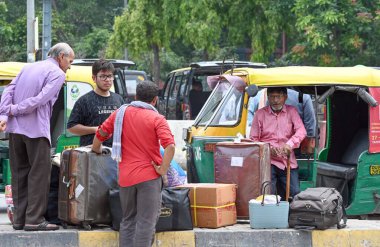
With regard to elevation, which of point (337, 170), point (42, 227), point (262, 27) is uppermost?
point (262, 27)

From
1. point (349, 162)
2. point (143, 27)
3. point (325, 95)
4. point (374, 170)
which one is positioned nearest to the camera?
point (325, 95)

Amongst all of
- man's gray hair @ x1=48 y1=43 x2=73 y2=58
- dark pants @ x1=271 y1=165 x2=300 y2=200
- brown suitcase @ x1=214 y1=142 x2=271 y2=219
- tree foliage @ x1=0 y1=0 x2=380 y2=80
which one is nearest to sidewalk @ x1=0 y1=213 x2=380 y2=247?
brown suitcase @ x1=214 y1=142 x2=271 y2=219

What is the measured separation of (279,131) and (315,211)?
1.39 m

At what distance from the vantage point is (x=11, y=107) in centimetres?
944

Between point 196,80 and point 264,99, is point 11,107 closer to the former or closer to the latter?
point 264,99

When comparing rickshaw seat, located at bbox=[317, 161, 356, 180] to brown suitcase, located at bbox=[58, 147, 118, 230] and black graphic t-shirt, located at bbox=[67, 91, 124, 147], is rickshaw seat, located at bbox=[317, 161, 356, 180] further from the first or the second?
brown suitcase, located at bbox=[58, 147, 118, 230]

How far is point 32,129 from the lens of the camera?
9469 mm

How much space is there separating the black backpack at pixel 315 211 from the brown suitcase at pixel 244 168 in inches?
19.5

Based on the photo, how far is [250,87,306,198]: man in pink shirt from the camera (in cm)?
1084

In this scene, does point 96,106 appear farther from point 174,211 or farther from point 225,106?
point 225,106

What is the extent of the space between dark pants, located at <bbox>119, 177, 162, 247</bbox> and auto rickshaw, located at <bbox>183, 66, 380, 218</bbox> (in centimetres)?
211

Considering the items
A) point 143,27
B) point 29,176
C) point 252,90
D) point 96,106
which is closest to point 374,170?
point 252,90

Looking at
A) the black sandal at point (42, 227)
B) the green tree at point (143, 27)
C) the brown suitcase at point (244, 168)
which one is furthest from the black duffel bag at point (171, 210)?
the green tree at point (143, 27)

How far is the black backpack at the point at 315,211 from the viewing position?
9789mm
